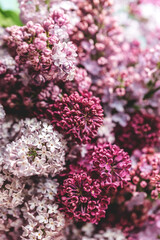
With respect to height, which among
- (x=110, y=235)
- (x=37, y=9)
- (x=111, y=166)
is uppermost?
(x=37, y=9)

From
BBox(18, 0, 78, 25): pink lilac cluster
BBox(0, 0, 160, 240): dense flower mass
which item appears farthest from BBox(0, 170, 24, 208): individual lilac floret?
BBox(18, 0, 78, 25): pink lilac cluster

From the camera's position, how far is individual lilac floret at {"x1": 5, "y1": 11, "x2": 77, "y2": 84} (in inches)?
Answer: 31.0

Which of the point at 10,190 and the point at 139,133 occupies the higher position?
the point at 139,133

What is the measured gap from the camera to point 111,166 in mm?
812

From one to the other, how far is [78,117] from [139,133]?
0.32 metres

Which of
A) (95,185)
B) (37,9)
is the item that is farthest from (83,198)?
(37,9)

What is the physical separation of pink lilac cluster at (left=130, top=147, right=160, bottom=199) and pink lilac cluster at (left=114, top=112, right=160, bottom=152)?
6 cm

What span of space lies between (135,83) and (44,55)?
456 mm

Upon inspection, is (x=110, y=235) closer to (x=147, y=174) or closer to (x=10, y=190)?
(x=147, y=174)

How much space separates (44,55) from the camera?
78 cm

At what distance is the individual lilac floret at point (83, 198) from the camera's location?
791 millimetres

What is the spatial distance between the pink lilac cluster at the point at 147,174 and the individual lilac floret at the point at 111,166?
128 mm

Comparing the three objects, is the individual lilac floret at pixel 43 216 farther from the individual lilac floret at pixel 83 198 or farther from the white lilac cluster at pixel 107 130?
the white lilac cluster at pixel 107 130

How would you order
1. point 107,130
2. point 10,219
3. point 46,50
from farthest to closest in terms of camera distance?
point 107,130 → point 10,219 → point 46,50
